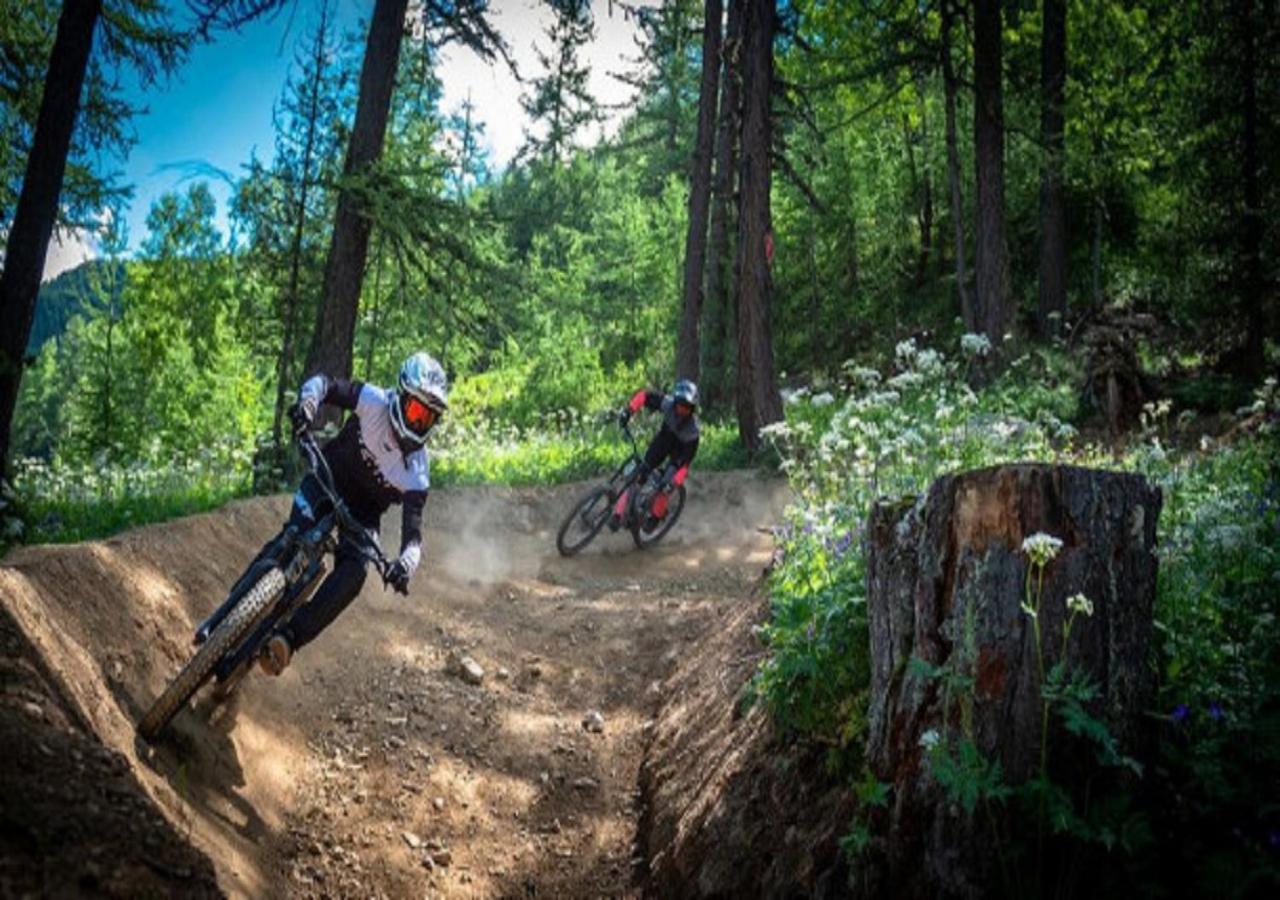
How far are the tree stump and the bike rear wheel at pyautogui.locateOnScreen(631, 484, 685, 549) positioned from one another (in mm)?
9535

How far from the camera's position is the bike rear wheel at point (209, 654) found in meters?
4.92

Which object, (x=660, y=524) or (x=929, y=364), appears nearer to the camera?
(x=929, y=364)

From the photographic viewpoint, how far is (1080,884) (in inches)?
110

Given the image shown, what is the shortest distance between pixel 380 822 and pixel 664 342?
108 feet

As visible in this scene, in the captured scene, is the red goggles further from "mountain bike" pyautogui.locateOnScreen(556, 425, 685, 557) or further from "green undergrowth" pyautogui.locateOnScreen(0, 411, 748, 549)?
"mountain bike" pyautogui.locateOnScreen(556, 425, 685, 557)

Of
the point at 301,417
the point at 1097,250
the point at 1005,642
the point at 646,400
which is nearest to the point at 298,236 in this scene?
the point at 646,400

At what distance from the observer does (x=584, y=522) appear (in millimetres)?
12805

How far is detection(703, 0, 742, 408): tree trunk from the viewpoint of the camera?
20719mm

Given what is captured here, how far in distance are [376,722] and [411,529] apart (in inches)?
64.6

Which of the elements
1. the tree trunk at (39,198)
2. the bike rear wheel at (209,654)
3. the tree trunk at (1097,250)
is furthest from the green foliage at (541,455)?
the tree trunk at (1097,250)

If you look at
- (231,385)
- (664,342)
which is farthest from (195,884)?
(231,385)

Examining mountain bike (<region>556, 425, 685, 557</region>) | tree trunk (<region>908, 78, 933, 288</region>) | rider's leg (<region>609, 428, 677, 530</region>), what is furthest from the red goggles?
tree trunk (<region>908, 78, 933, 288</region>)

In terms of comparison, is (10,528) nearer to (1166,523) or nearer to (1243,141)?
(1166,523)

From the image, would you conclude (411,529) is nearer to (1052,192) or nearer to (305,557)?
(305,557)
